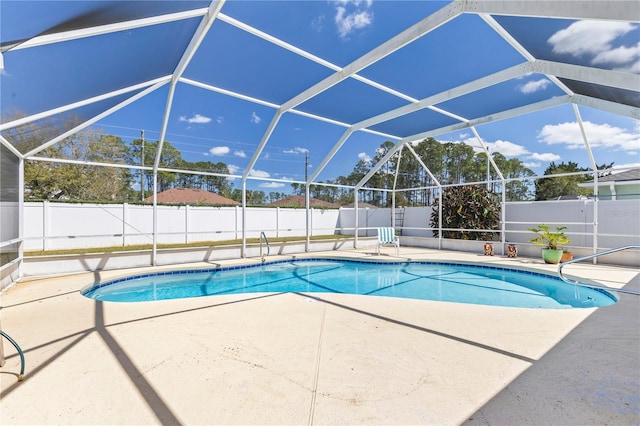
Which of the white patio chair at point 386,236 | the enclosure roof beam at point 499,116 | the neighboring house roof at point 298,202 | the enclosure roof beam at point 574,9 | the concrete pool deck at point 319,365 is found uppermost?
the enclosure roof beam at point 499,116

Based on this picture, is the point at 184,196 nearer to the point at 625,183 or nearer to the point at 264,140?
the point at 264,140

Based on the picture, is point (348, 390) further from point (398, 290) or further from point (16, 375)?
point (398, 290)

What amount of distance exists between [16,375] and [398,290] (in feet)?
19.5

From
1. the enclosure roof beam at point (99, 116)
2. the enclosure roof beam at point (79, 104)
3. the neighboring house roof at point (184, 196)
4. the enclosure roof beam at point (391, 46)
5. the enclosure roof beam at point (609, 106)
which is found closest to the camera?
the enclosure roof beam at point (391, 46)

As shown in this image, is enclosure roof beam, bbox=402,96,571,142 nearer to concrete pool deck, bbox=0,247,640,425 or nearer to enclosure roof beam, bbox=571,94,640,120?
enclosure roof beam, bbox=571,94,640,120

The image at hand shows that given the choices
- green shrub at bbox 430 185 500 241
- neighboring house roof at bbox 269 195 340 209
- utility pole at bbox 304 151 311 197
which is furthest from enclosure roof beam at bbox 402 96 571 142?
neighboring house roof at bbox 269 195 340 209

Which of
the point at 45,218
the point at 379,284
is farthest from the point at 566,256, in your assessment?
the point at 45,218

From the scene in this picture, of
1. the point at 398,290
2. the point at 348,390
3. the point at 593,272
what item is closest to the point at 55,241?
the point at 398,290

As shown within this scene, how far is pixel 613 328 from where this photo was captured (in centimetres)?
331

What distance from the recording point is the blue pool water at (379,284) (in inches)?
225

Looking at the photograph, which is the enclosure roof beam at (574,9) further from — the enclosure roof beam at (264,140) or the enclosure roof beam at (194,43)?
the enclosure roof beam at (264,140)

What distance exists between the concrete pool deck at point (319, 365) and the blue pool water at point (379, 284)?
5.25ft

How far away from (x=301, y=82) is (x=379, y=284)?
4.94 m

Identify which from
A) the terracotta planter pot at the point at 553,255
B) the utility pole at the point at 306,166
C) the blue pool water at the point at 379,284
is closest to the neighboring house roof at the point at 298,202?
the utility pole at the point at 306,166
